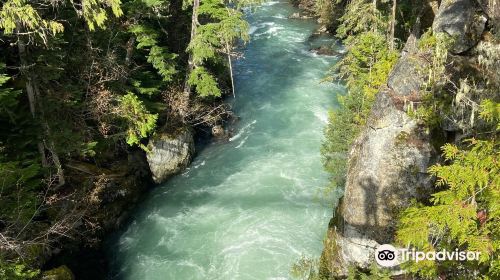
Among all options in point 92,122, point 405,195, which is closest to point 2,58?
point 92,122

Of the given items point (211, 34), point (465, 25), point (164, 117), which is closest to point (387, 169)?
point (465, 25)

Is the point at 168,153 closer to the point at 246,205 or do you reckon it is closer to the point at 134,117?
the point at 134,117

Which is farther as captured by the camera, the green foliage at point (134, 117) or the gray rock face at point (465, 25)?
the green foliage at point (134, 117)

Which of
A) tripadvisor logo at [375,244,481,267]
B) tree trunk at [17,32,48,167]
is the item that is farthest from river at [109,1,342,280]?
tree trunk at [17,32,48,167]

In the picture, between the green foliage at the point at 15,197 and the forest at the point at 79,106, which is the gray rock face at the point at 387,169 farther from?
the green foliage at the point at 15,197

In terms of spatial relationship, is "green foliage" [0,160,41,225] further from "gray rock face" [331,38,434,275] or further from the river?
"gray rock face" [331,38,434,275]

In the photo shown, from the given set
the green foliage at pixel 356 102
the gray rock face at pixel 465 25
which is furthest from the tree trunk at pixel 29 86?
the gray rock face at pixel 465 25
